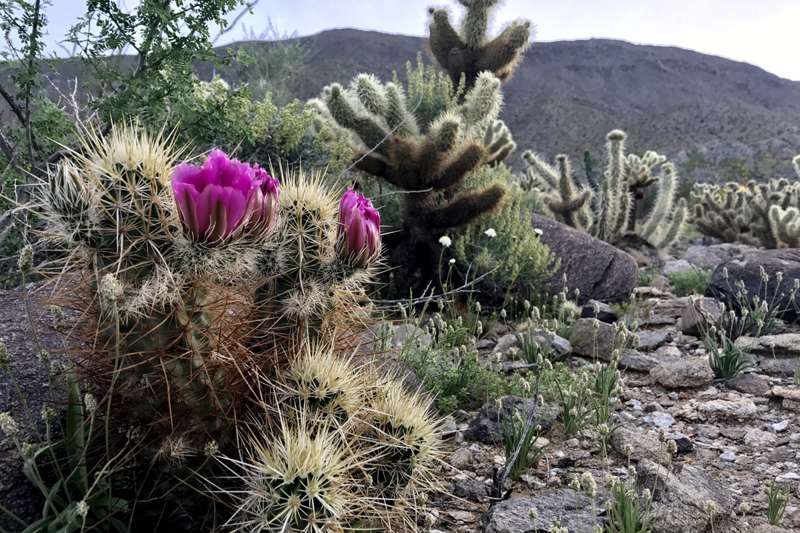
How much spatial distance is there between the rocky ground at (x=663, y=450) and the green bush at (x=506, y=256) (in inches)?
33.7

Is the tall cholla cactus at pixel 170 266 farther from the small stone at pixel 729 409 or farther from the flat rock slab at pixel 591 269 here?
the flat rock slab at pixel 591 269

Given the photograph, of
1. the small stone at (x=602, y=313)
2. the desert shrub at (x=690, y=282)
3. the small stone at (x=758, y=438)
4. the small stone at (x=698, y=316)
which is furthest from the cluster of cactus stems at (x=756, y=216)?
the small stone at (x=758, y=438)

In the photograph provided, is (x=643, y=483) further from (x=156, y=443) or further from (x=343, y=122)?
(x=343, y=122)

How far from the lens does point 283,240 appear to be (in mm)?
2266

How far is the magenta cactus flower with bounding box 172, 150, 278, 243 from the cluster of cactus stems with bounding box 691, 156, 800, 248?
1108 cm

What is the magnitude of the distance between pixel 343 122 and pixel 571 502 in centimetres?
522

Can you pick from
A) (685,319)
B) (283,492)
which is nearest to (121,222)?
(283,492)

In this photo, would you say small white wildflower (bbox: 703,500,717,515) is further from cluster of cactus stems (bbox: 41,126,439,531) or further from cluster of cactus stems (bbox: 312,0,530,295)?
cluster of cactus stems (bbox: 312,0,530,295)

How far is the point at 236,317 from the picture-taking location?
2137 mm

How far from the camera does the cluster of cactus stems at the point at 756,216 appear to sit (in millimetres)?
11031

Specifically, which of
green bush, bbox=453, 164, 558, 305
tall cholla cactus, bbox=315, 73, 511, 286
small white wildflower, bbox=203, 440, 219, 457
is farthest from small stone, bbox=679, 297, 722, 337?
small white wildflower, bbox=203, 440, 219, 457

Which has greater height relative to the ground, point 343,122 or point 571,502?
point 343,122

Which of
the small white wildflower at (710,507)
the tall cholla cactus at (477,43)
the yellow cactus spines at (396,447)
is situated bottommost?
the small white wildflower at (710,507)

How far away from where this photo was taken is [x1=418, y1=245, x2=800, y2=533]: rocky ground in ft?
9.09
